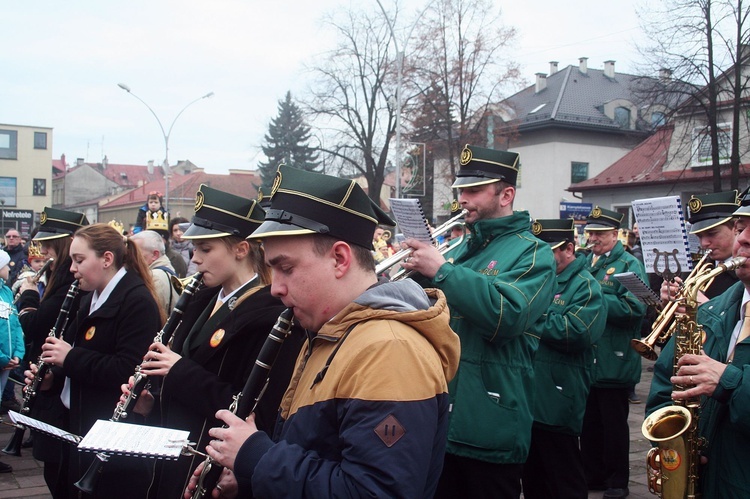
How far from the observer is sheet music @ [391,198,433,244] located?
396 cm

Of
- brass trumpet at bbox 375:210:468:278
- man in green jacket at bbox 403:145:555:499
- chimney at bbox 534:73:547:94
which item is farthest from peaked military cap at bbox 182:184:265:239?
chimney at bbox 534:73:547:94

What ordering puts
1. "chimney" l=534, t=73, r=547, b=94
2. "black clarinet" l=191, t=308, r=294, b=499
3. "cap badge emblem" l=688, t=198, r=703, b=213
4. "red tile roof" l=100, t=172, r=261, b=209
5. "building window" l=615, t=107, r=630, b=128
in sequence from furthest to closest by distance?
"red tile roof" l=100, t=172, r=261, b=209, "chimney" l=534, t=73, r=547, b=94, "building window" l=615, t=107, r=630, b=128, "cap badge emblem" l=688, t=198, r=703, b=213, "black clarinet" l=191, t=308, r=294, b=499

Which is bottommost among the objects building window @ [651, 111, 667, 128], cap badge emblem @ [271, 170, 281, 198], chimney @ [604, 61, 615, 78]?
cap badge emblem @ [271, 170, 281, 198]

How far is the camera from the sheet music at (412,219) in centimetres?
396

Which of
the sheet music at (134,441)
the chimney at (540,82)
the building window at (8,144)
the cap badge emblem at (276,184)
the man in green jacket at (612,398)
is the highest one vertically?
the chimney at (540,82)

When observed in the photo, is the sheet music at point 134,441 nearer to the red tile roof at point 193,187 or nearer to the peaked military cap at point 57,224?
the peaked military cap at point 57,224

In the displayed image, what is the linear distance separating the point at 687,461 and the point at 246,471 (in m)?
2.11

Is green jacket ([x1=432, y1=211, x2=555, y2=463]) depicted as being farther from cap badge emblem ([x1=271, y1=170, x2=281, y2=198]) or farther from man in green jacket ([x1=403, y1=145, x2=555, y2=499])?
cap badge emblem ([x1=271, y1=170, x2=281, y2=198])

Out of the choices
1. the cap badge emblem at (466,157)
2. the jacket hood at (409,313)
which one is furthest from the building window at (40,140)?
the jacket hood at (409,313)

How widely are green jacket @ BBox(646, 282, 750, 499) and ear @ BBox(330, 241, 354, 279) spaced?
1.72 meters

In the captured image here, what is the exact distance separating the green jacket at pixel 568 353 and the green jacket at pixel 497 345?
3.21 feet

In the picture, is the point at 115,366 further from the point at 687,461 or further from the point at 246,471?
the point at 687,461

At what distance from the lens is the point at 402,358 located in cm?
204

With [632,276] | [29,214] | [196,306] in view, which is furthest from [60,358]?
[29,214]
